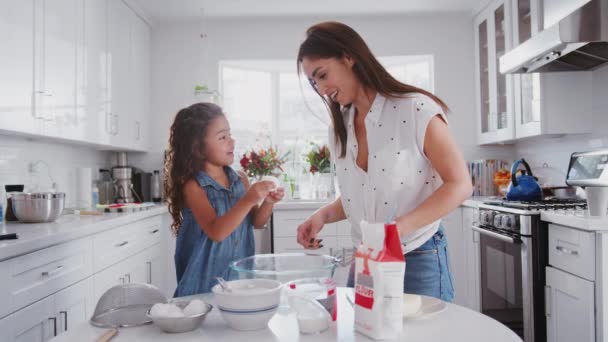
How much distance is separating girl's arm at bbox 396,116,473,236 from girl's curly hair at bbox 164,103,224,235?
80 centimetres

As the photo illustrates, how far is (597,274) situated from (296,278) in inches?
61.5

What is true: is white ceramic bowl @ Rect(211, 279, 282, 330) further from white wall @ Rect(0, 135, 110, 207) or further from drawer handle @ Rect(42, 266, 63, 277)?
white wall @ Rect(0, 135, 110, 207)

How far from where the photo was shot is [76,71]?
2674 millimetres

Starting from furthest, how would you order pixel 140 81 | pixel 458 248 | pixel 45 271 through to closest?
pixel 140 81, pixel 458 248, pixel 45 271

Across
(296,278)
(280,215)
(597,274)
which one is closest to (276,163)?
(280,215)

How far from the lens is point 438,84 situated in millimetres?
3941

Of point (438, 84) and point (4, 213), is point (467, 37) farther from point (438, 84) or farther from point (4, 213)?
point (4, 213)

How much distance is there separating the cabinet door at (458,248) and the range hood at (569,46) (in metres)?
1.21

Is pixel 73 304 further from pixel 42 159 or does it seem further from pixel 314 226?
pixel 314 226

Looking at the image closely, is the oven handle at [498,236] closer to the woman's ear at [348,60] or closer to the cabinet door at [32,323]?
the woman's ear at [348,60]

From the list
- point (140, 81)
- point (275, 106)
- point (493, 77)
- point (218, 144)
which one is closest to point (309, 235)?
point (218, 144)

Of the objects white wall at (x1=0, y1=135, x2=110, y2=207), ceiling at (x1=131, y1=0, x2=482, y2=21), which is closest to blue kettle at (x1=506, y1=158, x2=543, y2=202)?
ceiling at (x1=131, y1=0, x2=482, y2=21)

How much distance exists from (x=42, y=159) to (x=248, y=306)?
250 cm

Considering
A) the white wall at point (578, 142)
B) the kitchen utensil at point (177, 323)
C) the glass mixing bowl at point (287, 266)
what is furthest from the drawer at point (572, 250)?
the kitchen utensil at point (177, 323)
